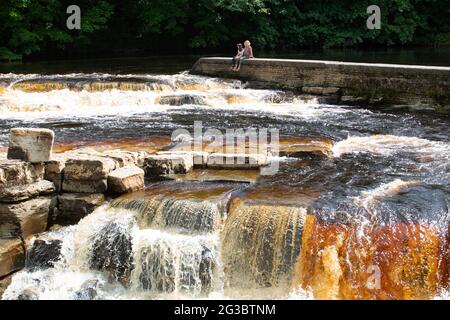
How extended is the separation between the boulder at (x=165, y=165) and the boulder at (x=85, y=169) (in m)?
0.85

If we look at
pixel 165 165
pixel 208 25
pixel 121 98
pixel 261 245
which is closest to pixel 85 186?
pixel 165 165

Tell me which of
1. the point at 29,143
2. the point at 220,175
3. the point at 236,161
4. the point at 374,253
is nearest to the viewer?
the point at 374,253

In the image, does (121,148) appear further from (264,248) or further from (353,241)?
(353,241)

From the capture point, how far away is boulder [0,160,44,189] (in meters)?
7.60

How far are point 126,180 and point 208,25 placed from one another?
67.8 ft

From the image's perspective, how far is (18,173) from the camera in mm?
7727

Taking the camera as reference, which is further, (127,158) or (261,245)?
(127,158)

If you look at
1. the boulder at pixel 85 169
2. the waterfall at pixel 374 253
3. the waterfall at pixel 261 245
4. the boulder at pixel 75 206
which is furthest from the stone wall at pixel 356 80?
the boulder at pixel 75 206

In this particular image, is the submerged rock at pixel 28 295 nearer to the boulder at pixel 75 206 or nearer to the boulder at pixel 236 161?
the boulder at pixel 75 206

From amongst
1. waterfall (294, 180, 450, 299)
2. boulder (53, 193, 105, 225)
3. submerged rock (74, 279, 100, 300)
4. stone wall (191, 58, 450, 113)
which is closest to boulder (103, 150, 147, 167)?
boulder (53, 193, 105, 225)

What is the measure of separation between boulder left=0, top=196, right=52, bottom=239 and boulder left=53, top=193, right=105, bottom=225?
0.77ft

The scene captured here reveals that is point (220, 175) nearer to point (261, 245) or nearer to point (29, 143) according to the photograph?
point (261, 245)

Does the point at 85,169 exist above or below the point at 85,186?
above

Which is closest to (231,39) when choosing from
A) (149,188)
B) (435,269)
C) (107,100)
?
(107,100)
